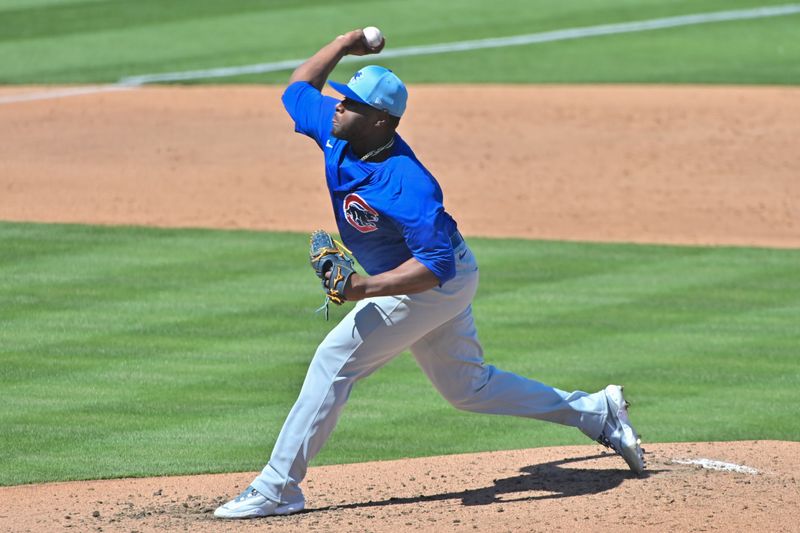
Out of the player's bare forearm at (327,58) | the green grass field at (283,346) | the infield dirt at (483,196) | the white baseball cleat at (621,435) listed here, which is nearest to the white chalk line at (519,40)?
the infield dirt at (483,196)

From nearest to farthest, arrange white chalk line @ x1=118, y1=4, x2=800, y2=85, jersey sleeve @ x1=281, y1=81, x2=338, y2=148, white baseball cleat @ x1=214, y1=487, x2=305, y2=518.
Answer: white baseball cleat @ x1=214, y1=487, x2=305, y2=518 < jersey sleeve @ x1=281, y1=81, x2=338, y2=148 < white chalk line @ x1=118, y1=4, x2=800, y2=85

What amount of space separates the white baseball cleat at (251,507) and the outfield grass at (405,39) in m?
13.9

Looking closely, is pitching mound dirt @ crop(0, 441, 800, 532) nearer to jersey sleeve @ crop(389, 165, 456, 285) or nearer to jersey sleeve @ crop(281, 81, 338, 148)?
jersey sleeve @ crop(389, 165, 456, 285)

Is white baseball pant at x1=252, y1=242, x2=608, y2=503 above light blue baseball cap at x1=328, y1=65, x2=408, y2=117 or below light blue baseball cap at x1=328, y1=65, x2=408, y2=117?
below

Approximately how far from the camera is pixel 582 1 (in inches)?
1035

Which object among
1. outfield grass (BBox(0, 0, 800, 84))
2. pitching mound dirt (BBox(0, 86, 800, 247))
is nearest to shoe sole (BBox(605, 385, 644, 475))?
pitching mound dirt (BBox(0, 86, 800, 247))

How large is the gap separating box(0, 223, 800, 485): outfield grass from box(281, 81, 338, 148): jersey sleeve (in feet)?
5.88

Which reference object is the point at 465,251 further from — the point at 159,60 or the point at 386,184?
the point at 159,60

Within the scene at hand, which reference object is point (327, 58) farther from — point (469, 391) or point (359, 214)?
point (469, 391)

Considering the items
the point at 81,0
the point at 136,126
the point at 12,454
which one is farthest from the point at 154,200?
the point at 81,0

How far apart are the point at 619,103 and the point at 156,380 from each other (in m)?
10.7

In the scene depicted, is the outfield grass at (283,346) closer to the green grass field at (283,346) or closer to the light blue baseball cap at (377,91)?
the green grass field at (283,346)

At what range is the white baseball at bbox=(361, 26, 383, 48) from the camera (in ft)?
22.0

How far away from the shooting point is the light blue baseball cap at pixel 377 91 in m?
6.07
